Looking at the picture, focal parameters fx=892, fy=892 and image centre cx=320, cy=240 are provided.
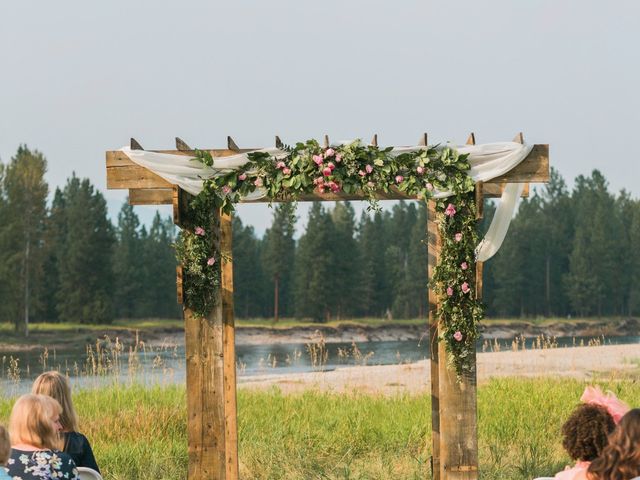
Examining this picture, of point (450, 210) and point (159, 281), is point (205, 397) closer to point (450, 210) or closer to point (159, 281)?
point (450, 210)

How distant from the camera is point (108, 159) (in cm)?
668

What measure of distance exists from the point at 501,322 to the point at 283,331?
14378mm

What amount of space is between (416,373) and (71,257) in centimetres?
3368

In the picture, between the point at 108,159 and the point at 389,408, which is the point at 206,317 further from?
the point at 389,408

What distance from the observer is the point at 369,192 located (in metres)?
6.52

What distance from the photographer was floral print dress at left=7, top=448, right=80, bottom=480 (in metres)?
3.77

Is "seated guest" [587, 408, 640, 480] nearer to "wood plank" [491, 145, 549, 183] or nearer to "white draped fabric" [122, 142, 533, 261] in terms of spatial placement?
"white draped fabric" [122, 142, 533, 261]

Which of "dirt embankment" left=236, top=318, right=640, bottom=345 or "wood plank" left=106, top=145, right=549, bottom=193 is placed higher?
"wood plank" left=106, top=145, right=549, bottom=193

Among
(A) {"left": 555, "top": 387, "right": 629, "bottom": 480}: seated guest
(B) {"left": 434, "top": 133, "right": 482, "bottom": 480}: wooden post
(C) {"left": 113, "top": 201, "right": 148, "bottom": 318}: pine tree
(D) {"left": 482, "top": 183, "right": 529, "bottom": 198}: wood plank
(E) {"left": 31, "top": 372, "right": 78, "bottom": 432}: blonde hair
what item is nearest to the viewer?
(A) {"left": 555, "top": 387, "right": 629, "bottom": 480}: seated guest

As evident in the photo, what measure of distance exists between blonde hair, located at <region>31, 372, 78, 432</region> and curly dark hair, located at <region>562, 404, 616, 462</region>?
89.6 inches

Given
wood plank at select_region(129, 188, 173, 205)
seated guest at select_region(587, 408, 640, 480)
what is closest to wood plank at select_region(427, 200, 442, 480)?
wood plank at select_region(129, 188, 173, 205)

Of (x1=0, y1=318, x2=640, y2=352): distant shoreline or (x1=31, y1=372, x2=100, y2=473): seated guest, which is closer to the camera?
(x1=31, y1=372, x2=100, y2=473): seated guest

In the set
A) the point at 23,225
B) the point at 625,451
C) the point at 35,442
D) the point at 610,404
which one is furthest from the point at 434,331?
the point at 23,225

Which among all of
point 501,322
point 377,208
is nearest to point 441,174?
point 377,208
